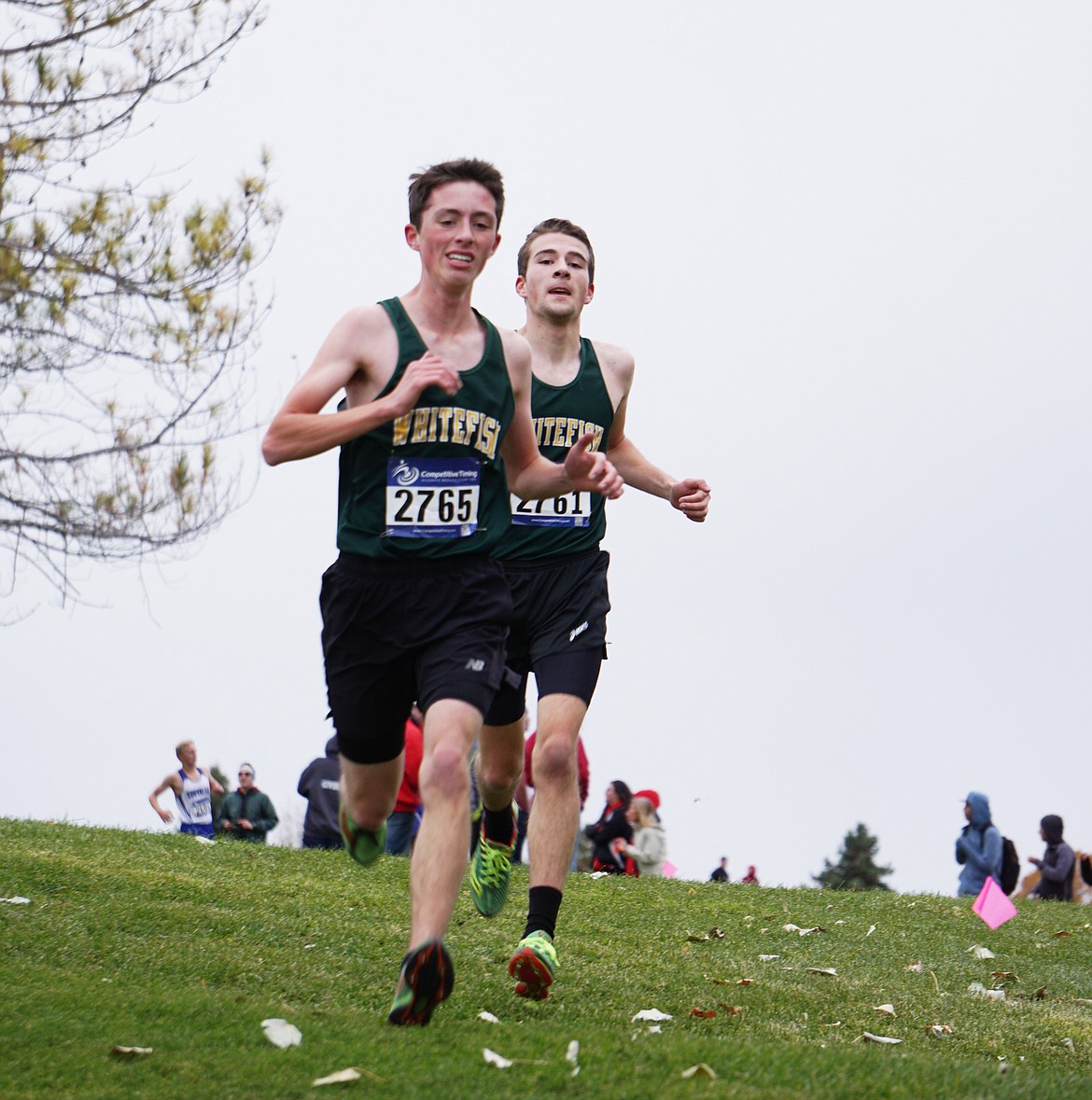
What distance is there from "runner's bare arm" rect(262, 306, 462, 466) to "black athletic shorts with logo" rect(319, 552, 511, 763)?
1.76 feet

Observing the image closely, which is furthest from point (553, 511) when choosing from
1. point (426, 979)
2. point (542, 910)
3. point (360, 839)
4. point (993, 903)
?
point (993, 903)

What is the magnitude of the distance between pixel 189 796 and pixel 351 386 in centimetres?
1117

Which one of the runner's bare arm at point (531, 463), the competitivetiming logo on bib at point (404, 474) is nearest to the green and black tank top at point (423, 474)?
the competitivetiming logo on bib at point (404, 474)

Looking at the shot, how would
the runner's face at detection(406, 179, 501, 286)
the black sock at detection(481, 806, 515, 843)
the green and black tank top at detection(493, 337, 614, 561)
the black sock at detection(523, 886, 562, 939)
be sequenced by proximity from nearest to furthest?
the runner's face at detection(406, 179, 501, 286), the black sock at detection(523, 886, 562, 939), the green and black tank top at detection(493, 337, 614, 561), the black sock at detection(481, 806, 515, 843)

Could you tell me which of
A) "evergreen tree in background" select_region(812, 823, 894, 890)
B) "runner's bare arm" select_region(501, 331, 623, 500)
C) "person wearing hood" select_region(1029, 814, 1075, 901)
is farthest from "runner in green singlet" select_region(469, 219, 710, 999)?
"evergreen tree in background" select_region(812, 823, 894, 890)

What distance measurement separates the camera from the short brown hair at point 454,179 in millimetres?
5016

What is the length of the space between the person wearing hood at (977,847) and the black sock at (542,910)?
405 inches

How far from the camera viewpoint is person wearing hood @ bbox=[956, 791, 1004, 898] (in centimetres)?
1466

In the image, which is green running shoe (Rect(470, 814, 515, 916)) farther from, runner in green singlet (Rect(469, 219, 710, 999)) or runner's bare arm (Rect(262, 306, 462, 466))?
runner's bare arm (Rect(262, 306, 462, 466))

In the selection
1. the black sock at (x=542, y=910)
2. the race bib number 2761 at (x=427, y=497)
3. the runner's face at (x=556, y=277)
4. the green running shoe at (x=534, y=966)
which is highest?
the runner's face at (x=556, y=277)

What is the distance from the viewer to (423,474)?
4.85 metres

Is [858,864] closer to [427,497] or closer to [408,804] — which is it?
[408,804]

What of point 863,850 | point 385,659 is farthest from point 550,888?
point 863,850

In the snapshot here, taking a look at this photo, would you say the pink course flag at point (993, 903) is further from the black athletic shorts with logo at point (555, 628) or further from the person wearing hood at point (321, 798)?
the person wearing hood at point (321, 798)
